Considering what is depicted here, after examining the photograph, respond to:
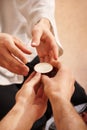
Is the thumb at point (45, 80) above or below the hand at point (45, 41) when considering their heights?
below

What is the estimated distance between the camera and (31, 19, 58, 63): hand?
99 centimetres

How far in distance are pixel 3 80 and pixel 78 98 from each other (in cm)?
38

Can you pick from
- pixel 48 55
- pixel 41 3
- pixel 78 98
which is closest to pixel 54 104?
pixel 48 55

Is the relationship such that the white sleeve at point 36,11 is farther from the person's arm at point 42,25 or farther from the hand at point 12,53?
the hand at point 12,53

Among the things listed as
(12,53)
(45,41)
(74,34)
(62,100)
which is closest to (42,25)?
(45,41)

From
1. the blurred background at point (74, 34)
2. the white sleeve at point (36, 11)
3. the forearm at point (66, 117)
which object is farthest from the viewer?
the blurred background at point (74, 34)

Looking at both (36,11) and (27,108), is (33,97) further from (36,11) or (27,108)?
(36,11)

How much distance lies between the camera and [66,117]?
776 millimetres

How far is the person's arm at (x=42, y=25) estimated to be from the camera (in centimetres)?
101

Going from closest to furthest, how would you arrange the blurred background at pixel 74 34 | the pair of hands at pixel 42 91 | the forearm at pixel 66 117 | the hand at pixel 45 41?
the forearm at pixel 66 117, the pair of hands at pixel 42 91, the hand at pixel 45 41, the blurred background at pixel 74 34

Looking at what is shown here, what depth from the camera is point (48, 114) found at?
1179 mm

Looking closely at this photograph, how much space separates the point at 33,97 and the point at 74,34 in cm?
118

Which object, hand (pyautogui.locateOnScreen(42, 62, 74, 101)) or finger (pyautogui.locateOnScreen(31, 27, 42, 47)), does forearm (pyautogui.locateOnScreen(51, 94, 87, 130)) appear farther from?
finger (pyautogui.locateOnScreen(31, 27, 42, 47))

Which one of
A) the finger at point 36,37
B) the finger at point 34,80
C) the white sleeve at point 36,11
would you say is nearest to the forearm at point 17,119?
the finger at point 34,80
